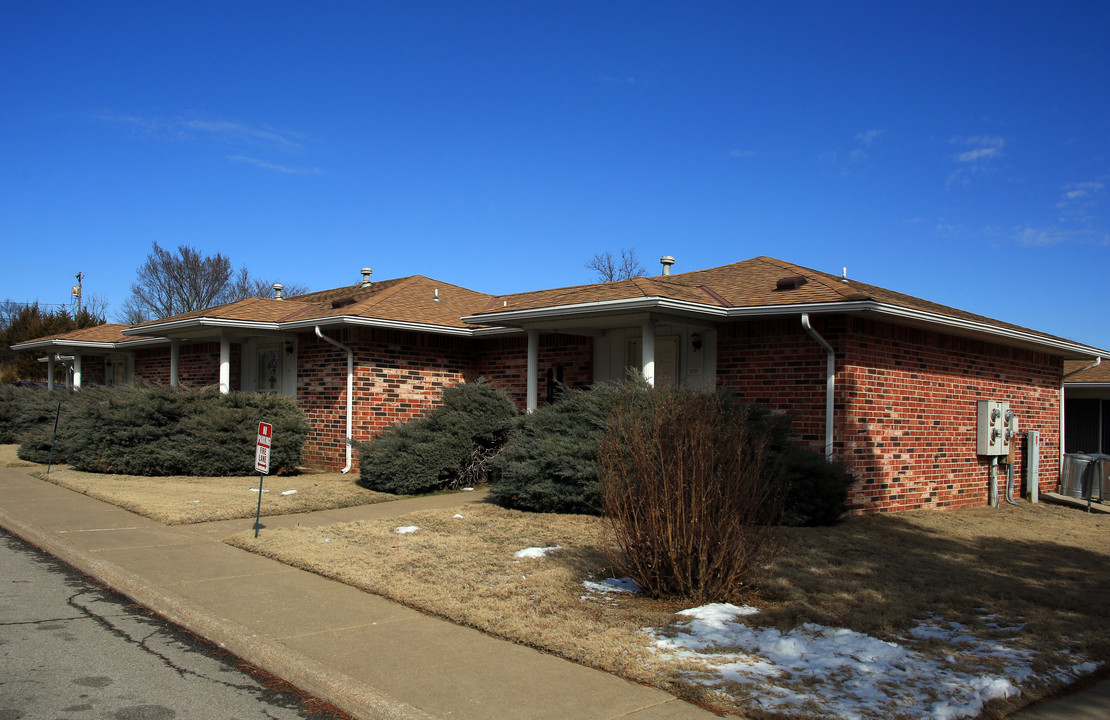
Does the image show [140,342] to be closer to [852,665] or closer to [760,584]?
[760,584]

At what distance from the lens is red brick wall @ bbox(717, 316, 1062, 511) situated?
10.9 m

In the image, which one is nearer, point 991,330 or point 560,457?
point 560,457

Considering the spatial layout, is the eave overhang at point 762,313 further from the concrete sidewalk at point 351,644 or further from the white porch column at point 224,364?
the white porch column at point 224,364

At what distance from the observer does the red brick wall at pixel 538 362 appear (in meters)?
14.4

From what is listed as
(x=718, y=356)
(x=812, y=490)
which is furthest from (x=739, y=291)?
(x=812, y=490)

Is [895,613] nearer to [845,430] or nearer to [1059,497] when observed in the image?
[845,430]

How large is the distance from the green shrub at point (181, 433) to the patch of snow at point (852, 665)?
10912mm

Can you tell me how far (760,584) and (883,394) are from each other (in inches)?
230

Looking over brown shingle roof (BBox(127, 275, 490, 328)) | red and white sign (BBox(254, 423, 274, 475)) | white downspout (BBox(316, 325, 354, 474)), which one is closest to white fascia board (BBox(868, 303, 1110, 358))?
red and white sign (BBox(254, 423, 274, 475))

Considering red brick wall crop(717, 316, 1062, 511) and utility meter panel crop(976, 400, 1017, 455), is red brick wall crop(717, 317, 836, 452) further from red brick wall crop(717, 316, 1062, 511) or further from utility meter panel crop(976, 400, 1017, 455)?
utility meter panel crop(976, 400, 1017, 455)

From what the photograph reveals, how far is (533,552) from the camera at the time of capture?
7.79 m

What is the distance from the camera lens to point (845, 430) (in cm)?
1080

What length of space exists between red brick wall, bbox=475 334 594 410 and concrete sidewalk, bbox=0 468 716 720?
22.9 ft

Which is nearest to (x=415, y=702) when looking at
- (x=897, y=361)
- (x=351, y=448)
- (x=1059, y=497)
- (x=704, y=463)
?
(x=704, y=463)
